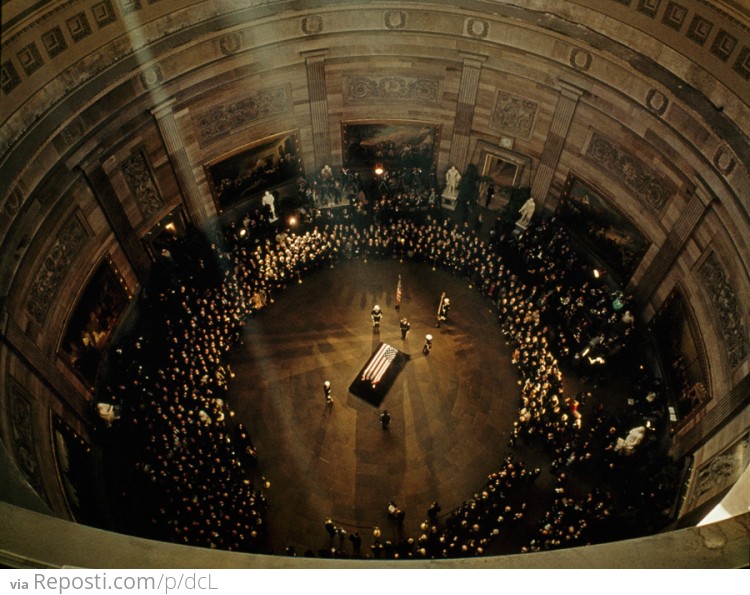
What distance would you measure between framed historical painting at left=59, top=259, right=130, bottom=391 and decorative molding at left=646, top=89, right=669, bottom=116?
15280mm

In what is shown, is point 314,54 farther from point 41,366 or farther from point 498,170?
point 41,366

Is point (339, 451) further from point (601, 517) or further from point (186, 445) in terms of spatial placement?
point (601, 517)

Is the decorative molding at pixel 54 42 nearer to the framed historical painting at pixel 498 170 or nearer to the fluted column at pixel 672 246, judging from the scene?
the framed historical painting at pixel 498 170

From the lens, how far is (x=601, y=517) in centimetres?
1284

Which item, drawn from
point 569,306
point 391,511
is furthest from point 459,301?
point 391,511

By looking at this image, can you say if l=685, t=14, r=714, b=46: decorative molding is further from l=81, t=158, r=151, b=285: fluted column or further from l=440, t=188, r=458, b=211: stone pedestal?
l=81, t=158, r=151, b=285: fluted column

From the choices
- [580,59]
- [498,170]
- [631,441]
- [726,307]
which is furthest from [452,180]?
[631,441]

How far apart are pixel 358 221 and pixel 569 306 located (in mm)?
7923

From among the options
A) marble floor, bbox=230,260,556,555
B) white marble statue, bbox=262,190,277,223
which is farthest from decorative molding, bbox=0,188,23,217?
white marble statue, bbox=262,190,277,223

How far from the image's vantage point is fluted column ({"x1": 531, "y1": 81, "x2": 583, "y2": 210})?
1619cm

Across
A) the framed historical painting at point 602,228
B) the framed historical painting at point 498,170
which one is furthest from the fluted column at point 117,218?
the framed historical painting at point 602,228

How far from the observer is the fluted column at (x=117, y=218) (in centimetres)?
1430

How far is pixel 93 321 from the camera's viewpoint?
15.3 meters

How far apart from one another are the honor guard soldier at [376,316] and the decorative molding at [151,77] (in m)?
8.78
